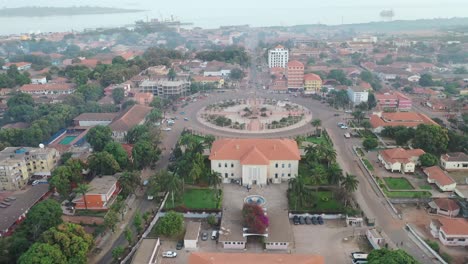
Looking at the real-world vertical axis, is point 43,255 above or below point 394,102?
below

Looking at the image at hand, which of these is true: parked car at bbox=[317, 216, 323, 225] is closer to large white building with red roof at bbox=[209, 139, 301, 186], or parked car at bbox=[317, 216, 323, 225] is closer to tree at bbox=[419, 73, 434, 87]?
large white building with red roof at bbox=[209, 139, 301, 186]

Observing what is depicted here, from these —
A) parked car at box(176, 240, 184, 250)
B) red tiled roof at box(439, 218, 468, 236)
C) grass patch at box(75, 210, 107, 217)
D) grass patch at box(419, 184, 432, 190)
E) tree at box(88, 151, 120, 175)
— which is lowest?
parked car at box(176, 240, 184, 250)

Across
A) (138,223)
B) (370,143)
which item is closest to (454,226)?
(370,143)

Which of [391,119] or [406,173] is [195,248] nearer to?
[406,173]

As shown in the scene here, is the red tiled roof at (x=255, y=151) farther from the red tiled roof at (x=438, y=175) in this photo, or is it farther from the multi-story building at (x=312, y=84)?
the multi-story building at (x=312, y=84)

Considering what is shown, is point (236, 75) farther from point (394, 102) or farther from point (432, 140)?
point (432, 140)

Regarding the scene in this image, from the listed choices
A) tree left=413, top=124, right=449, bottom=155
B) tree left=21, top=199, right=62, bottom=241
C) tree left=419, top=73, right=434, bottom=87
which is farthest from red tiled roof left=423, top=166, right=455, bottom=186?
tree left=419, top=73, right=434, bottom=87

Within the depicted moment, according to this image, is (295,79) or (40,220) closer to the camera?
(40,220)
